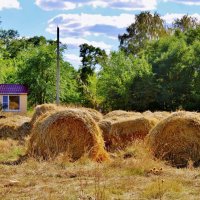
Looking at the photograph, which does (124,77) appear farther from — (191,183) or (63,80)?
(191,183)

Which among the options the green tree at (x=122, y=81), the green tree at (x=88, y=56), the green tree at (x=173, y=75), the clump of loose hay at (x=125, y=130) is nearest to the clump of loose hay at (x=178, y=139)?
the clump of loose hay at (x=125, y=130)

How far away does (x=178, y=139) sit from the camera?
601 inches

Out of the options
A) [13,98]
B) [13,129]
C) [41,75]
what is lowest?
[13,129]

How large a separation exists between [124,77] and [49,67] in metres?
7.03

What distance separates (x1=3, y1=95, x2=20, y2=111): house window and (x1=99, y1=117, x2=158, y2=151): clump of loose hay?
2406 cm

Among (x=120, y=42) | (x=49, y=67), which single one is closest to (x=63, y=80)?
(x=49, y=67)

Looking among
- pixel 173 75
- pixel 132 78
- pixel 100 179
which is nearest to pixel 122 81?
pixel 132 78

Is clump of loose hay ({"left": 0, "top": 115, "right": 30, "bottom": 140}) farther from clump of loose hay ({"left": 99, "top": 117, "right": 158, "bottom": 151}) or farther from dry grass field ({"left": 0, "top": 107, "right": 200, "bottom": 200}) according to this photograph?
dry grass field ({"left": 0, "top": 107, "right": 200, "bottom": 200})

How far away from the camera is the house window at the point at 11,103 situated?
42.7 metres

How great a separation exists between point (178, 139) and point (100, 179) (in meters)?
4.33

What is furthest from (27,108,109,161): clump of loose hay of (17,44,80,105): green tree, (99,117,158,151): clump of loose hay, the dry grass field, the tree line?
(17,44,80,105): green tree

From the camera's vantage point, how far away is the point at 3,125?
27.6m

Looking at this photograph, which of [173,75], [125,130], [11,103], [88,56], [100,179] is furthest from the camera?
[88,56]

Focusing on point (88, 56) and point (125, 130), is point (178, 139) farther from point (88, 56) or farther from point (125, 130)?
point (88, 56)
